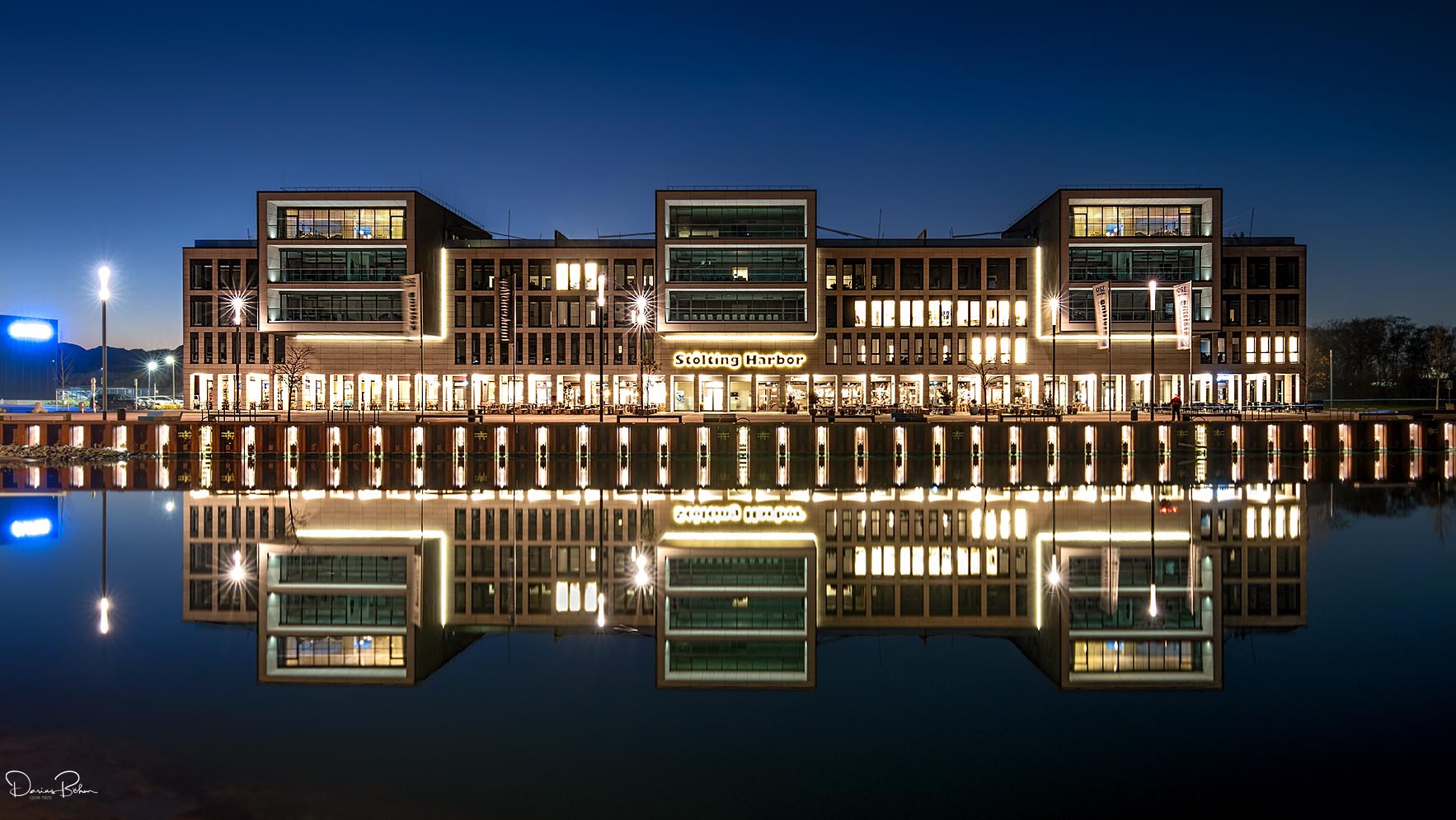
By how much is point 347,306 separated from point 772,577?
80306 millimetres

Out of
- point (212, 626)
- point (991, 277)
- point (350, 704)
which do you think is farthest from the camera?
point (991, 277)

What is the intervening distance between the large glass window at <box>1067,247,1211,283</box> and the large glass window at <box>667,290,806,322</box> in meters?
27.5

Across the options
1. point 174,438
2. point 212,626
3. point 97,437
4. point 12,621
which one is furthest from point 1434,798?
point 97,437

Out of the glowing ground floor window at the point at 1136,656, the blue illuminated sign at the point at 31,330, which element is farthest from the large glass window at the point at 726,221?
the blue illuminated sign at the point at 31,330

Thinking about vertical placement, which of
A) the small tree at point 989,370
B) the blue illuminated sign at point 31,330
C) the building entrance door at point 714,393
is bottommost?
the building entrance door at point 714,393

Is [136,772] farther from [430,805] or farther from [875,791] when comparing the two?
[875,791]

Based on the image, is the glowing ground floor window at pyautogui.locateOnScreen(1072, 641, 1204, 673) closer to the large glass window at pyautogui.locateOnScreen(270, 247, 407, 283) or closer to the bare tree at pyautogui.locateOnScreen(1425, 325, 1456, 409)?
the large glass window at pyautogui.locateOnScreen(270, 247, 407, 283)

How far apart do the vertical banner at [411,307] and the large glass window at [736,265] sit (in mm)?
23908

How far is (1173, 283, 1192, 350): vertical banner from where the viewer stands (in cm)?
7931

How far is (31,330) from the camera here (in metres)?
159

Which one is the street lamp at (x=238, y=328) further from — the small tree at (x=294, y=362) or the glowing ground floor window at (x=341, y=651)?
the glowing ground floor window at (x=341, y=651)

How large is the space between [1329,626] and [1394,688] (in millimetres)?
4106

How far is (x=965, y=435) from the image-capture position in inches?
2269

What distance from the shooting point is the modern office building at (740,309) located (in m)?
87.8
